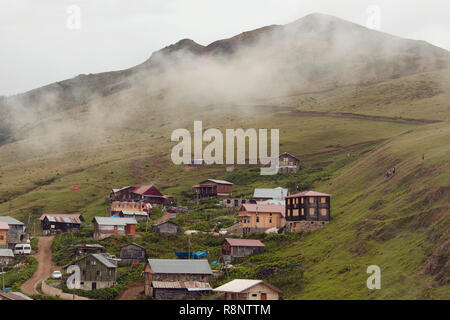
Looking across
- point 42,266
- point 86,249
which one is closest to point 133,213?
point 86,249

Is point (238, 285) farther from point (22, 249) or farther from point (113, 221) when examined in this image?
point (113, 221)

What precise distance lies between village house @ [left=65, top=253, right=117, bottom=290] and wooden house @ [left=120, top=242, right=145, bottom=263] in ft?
38.1

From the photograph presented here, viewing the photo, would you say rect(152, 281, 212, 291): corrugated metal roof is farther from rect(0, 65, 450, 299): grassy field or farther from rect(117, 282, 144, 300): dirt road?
rect(0, 65, 450, 299): grassy field

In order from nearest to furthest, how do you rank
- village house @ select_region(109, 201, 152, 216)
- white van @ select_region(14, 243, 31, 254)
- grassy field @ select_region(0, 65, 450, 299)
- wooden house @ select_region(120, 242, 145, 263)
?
grassy field @ select_region(0, 65, 450, 299) < wooden house @ select_region(120, 242, 145, 263) < white van @ select_region(14, 243, 31, 254) < village house @ select_region(109, 201, 152, 216)

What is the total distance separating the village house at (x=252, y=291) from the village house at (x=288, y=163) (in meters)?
88.2

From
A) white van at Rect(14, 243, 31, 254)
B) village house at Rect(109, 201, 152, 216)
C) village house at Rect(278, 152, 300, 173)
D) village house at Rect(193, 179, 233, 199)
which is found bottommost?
white van at Rect(14, 243, 31, 254)

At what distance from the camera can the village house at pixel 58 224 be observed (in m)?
133

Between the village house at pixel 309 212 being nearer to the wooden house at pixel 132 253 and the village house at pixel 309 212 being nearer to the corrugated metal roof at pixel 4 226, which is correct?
the wooden house at pixel 132 253

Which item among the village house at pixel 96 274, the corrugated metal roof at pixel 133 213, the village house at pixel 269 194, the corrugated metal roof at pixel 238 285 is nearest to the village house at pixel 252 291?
the corrugated metal roof at pixel 238 285

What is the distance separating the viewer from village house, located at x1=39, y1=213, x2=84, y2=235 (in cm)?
13262

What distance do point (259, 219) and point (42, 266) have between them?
3600 centimetres

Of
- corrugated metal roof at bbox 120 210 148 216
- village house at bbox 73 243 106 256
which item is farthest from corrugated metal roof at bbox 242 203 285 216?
corrugated metal roof at bbox 120 210 148 216
